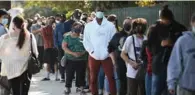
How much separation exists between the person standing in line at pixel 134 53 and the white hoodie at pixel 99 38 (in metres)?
1.86

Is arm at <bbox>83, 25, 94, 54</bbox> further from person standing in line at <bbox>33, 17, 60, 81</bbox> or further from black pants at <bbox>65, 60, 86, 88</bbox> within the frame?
person standing in line at <bbox>33, 17, 60, 81</bbox>

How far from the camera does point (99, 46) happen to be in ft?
36.9

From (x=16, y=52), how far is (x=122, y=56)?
1.81m

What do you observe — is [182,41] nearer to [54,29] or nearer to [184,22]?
[184,22]

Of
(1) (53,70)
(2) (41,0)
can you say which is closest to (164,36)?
(1) (53,70)

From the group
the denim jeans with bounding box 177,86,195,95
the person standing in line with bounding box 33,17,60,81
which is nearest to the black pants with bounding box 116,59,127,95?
the denim jeans with bounding box 177,86,195,95

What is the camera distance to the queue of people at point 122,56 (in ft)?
21.7

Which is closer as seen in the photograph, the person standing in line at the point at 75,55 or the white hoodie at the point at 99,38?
the white hoodie at the point at 99,38

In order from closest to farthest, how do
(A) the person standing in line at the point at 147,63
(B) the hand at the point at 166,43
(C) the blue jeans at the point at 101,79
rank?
(B) the hand at the point at 166,43
(A) the person standing in line at the point at 147,63
(C) the blue jeans at the point at 101,79

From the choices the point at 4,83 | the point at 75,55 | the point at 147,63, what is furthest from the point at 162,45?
the point at 75,55

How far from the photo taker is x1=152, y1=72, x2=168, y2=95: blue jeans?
8047mm

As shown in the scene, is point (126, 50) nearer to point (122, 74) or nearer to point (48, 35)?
point (122, 74)

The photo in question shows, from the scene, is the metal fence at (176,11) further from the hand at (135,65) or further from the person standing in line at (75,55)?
the hand at (135,65)

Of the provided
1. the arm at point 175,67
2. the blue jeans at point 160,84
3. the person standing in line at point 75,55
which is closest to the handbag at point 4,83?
the blue jeans at point 160,84
